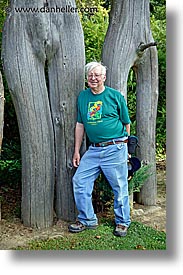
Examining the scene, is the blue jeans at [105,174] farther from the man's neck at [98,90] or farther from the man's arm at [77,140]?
the man's neck at [98,90]

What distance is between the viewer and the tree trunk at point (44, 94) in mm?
4625

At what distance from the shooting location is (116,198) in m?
4.72

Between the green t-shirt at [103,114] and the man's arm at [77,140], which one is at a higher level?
the green t-shirt at [103,114]

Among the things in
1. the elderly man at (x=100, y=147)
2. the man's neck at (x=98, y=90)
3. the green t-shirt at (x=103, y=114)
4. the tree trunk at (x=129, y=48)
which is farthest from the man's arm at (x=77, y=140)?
the tree trunk at (x=129, y=48)

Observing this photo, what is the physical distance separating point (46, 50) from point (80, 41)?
0.35 m

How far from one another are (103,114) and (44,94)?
2.09 ft

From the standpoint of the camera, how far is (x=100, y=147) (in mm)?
4617

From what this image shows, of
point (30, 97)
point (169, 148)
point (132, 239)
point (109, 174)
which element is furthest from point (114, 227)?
point (30, 97)

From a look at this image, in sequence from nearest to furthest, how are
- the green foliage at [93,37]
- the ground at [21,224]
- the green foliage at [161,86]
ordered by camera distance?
the ground at [21,224] < the green foliage at [93,37] < the green foliage at [161,86]

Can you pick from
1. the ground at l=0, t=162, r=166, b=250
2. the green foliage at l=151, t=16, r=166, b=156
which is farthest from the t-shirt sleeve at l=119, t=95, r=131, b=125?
the green foliage at l=151, t=16, r=166, b=156

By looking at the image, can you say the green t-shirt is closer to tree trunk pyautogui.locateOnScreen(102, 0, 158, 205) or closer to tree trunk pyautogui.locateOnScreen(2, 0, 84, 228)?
tree trunk pyautogui.locateOnScreen(2, 0, 84, 228)

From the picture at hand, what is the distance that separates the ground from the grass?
13 cm

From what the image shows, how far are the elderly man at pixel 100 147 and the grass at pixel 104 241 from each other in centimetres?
7

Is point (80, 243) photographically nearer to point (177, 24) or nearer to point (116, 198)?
point (116, 198)
